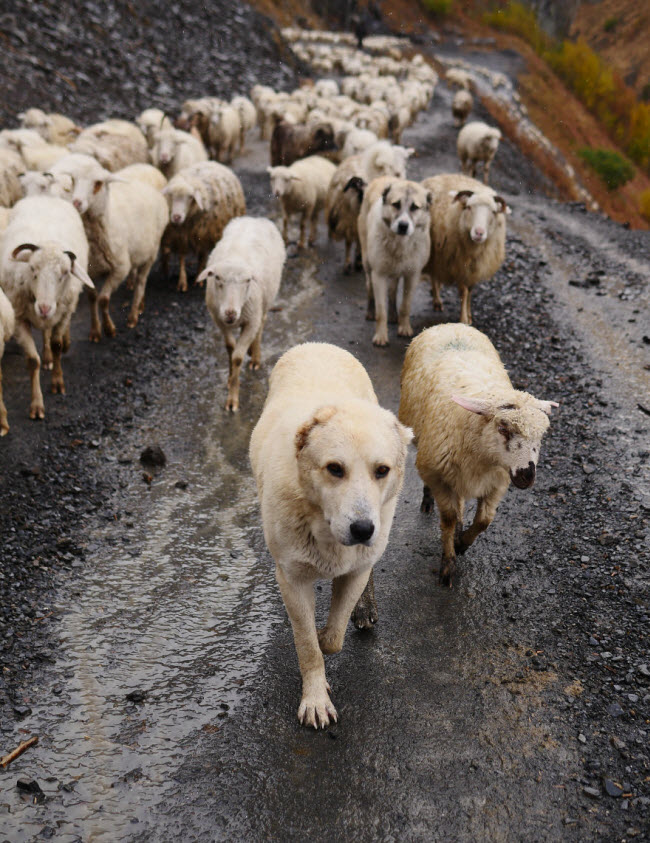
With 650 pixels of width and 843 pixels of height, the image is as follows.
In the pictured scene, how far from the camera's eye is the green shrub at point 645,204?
101ft

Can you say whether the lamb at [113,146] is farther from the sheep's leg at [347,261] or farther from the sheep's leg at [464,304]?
the sheep's leg at [464,304]

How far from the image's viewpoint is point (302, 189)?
455 inches

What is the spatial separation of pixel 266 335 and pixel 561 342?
3.57 metres

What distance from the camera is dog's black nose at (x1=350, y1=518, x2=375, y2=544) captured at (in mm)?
2750

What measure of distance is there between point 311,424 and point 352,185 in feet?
27.4

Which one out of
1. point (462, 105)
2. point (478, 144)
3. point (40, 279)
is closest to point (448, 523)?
point (40, 279)

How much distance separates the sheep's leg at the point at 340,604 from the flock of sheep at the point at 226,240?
1.21 meters

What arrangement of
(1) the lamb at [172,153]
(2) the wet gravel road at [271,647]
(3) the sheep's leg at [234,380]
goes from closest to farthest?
(2) the wet gravel road at [271,647]
(3) the sheep's leg at [234,380]
(1) the lamb at [172,153]

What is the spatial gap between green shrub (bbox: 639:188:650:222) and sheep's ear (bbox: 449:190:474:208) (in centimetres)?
2541

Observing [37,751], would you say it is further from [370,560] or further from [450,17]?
[450,17]

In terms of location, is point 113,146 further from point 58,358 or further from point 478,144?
point 478,144

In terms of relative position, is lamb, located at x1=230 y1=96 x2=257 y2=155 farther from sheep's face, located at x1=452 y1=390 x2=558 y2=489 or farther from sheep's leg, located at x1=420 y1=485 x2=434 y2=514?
sheep's face, located at x1=452 y1=390 x2=558 y2=489

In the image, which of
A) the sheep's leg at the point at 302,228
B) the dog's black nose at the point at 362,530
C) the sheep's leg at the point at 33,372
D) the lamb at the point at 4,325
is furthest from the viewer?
the sheep's leg at the point at 302,228

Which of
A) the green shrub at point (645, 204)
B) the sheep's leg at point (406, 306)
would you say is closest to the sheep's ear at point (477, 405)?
the sheep's leg at point (406, 306)
